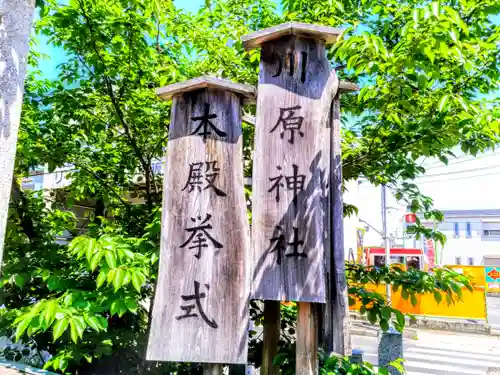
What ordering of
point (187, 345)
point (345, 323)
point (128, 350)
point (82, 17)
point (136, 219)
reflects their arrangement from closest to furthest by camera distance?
point (345, 323), point (187, 345), point (82, 17), point (128, 350), point (136, 219)

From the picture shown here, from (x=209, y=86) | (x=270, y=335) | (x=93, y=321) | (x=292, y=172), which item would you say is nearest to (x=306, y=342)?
(x=270, y=335)

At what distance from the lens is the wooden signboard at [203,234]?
2742 mm

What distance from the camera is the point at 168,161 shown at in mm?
3125

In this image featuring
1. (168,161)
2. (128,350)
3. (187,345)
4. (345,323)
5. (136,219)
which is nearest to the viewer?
(345,323)

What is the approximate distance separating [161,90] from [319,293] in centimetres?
210

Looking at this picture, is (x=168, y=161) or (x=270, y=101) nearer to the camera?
(x=270, y=101)

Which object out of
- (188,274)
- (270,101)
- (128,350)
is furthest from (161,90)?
(128,350)

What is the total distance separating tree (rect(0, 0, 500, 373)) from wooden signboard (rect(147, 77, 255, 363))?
1.06 feet

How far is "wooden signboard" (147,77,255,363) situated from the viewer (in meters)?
2.74

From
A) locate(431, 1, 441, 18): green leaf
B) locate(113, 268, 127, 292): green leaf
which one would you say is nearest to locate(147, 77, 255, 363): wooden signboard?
locate(113, 268, 127, 292): green leaf

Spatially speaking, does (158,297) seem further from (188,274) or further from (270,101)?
(270,101)

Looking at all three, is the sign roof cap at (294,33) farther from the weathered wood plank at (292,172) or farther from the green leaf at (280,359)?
the green leaf at (280,359)

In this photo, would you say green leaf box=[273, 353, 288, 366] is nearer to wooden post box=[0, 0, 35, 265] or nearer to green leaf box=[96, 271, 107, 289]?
green leaf box=[96, 271, 107, 289]

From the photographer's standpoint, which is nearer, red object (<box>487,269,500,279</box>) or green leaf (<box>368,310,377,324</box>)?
green leaf (<box>368,310,377,324</box>)
